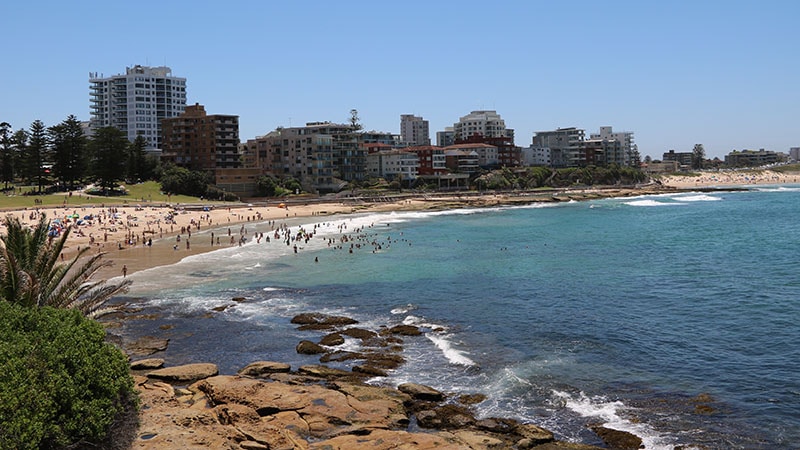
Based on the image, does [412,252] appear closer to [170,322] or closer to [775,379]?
[170,322]

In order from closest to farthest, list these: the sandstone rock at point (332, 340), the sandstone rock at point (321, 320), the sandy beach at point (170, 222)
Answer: the sandstone rock at point (332, 340)
the sandstone rock at point (321, 320)
the sandy beach at point (170, 222)

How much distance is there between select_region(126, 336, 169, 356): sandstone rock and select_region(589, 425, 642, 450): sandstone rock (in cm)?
1619

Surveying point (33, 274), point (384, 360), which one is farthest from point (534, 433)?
point (33, 274)

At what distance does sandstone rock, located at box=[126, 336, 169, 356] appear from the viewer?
23922mm

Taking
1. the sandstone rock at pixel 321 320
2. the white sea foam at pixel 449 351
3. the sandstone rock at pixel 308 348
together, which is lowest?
the white sea foam at pixel 449 351

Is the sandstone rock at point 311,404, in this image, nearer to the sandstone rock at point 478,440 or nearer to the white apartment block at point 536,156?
the sandstone rock at point 478,440

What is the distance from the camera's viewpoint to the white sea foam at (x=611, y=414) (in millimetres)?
16094

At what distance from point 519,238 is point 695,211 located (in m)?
47.9

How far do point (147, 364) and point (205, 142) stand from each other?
97.6 metres

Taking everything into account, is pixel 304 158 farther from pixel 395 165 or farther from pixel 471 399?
pixel 471 399

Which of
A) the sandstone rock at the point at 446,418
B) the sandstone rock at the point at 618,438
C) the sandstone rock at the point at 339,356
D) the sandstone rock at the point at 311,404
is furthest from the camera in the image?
the sandstone rock at the point at 339,356

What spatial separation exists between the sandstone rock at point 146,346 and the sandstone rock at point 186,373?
3186mm

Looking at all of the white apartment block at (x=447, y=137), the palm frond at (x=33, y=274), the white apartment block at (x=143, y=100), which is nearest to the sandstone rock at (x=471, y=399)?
the palm frond at (x=33, y=274)

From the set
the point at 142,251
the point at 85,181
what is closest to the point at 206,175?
the point at 85,181
